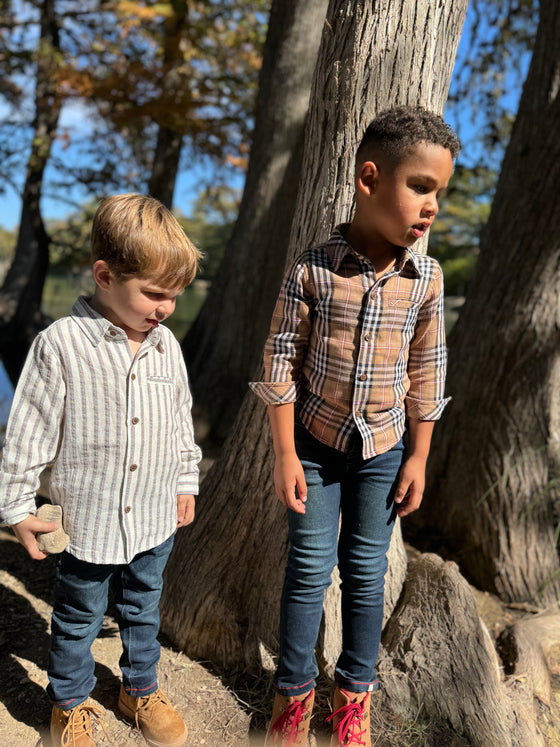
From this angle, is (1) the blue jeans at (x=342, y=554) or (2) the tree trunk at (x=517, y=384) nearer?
(1) the blue jeans at (x=342, y=554)

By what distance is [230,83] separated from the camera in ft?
28.3

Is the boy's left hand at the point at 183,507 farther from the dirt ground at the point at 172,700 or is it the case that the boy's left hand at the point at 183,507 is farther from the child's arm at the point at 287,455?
the dirt ground at the point at 172,700

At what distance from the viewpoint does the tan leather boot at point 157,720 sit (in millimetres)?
1962

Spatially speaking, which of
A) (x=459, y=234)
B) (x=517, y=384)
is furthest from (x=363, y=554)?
(x=459, y=234)

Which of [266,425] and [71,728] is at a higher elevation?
[266,425]

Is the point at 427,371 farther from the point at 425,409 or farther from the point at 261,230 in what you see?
the point at 261,230

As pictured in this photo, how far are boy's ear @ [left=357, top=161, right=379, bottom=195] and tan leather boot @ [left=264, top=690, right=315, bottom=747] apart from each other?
1536 millimetres

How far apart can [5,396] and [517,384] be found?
20.9 feet

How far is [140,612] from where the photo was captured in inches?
75.4

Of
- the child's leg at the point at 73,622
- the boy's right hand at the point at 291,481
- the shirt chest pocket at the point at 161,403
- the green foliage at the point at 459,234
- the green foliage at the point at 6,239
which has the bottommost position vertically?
the child's leg at the point at 73,622

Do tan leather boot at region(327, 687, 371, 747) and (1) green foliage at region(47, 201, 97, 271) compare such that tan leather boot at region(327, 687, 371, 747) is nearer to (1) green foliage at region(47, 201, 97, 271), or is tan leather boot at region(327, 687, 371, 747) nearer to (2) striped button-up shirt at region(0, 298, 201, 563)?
(2) striped button-up shirt at region(0, 298, 201, 563)

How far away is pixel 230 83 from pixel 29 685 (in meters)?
→ 8.30

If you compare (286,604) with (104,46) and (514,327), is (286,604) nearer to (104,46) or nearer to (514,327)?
(514,327)

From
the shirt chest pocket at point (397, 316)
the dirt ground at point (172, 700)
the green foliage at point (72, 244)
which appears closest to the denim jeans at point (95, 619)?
the dirt ground at point (172, 700)
